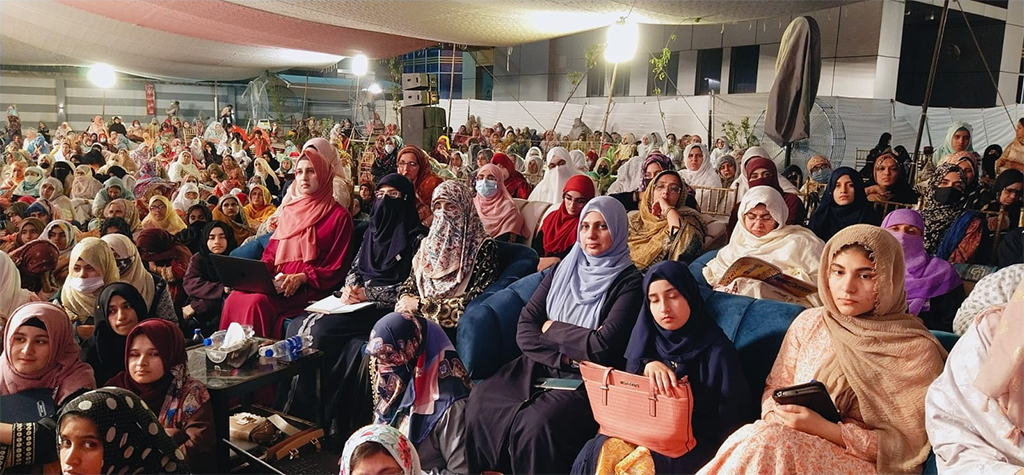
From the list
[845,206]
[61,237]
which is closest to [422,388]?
[61,237]

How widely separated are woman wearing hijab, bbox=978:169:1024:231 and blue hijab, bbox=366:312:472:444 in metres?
3.64

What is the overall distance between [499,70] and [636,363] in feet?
63.5

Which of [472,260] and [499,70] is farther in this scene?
[499,70]

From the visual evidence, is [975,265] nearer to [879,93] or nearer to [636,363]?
[636,363]

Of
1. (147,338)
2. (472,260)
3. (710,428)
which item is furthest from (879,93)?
(147,338)

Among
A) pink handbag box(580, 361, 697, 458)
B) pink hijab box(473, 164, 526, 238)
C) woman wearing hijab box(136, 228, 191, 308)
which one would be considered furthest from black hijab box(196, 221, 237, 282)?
pink handbag box(580, 361, 697, 458)

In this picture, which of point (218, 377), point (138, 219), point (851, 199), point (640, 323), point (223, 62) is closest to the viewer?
point (640, 323)

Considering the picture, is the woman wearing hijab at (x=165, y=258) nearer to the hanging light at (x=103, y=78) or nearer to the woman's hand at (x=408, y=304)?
the woman's hand at (x=408, y=304)

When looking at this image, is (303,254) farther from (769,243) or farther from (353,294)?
(769,243)

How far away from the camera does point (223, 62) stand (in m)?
12.2

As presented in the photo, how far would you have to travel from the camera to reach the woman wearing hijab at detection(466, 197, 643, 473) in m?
2.63

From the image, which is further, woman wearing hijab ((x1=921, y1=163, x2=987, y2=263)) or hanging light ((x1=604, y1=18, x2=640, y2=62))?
hanging light ((x1=604, y1=18, x2=640, y2=62))

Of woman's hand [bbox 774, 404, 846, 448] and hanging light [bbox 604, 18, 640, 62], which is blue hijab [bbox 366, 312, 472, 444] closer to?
woman's hand [bbox 774, 404, 846, 448]

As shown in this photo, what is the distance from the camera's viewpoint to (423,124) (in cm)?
950
